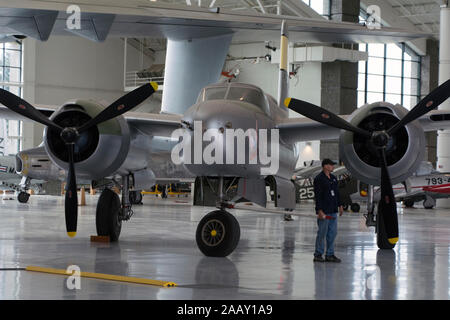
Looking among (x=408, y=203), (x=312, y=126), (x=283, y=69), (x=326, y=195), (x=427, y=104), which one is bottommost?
(x=408, y=203)

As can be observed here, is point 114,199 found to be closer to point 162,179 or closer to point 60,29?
point 60,29

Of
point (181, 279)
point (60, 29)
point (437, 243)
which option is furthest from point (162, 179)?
point (181, 279)

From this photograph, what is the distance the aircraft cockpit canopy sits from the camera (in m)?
11.8

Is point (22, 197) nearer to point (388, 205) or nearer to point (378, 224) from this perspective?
point (378, 224)

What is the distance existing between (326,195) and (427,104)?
2330mm

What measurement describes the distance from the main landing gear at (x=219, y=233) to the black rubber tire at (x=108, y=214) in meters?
2.91

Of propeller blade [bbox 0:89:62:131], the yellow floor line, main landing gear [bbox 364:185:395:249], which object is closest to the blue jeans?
main landing gear [bbox 364:185:395:249]

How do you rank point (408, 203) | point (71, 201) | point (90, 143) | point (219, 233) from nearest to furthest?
point (219, 233) → point (71, 201) → point (90, 143) → point (408, 203)

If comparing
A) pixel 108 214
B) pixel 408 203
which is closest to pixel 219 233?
pixel 108 214

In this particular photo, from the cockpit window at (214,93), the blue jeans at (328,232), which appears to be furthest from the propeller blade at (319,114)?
the blue jeans at (328,232)

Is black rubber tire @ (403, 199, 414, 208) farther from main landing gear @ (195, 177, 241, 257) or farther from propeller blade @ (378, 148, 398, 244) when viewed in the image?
main landing gear @ (195, 177, 241, 257)

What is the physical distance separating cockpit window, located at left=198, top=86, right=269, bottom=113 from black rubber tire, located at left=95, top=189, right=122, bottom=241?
3156mm

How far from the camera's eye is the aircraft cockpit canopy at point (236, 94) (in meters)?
11.8

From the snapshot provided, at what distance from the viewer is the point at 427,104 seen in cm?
1101
